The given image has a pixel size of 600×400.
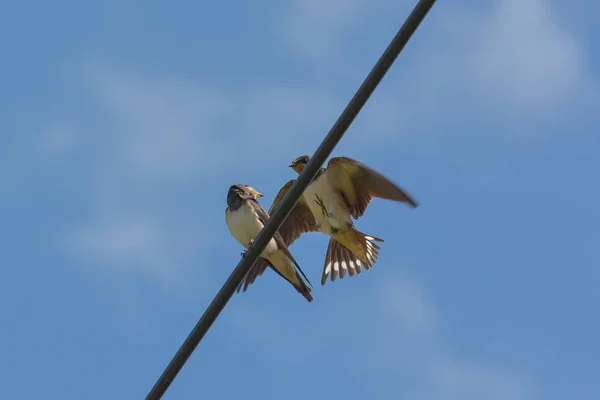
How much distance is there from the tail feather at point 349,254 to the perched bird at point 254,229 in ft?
3.26

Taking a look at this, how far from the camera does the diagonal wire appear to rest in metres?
3.59

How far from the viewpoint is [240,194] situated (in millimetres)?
8680

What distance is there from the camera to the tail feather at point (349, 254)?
9.29 metres

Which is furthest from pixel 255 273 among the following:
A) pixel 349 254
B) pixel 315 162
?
pixel 315 162

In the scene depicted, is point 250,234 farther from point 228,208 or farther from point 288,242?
point 288,242

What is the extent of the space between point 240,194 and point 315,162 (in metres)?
4.90

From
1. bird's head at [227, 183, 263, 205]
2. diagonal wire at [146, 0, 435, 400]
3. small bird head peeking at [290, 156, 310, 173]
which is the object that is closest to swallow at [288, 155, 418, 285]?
small bird head peeking at [290, 156, 310, 173]

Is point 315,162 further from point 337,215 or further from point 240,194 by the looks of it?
point 337,215

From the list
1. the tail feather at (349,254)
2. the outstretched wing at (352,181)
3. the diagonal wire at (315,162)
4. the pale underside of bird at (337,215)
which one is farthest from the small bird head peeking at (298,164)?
the diagonal wire at (315,162)

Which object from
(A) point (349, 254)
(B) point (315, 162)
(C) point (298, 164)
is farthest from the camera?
(A) point (349, 254)

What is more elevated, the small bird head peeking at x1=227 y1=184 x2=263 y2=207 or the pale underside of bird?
the pale underside of bird

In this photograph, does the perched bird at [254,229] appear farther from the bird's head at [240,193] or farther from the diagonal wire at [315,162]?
the diagonal wire at [315,162]

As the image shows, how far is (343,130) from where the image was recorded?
150 inches

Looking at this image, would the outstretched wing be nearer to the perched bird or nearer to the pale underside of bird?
the pale underside of bird
